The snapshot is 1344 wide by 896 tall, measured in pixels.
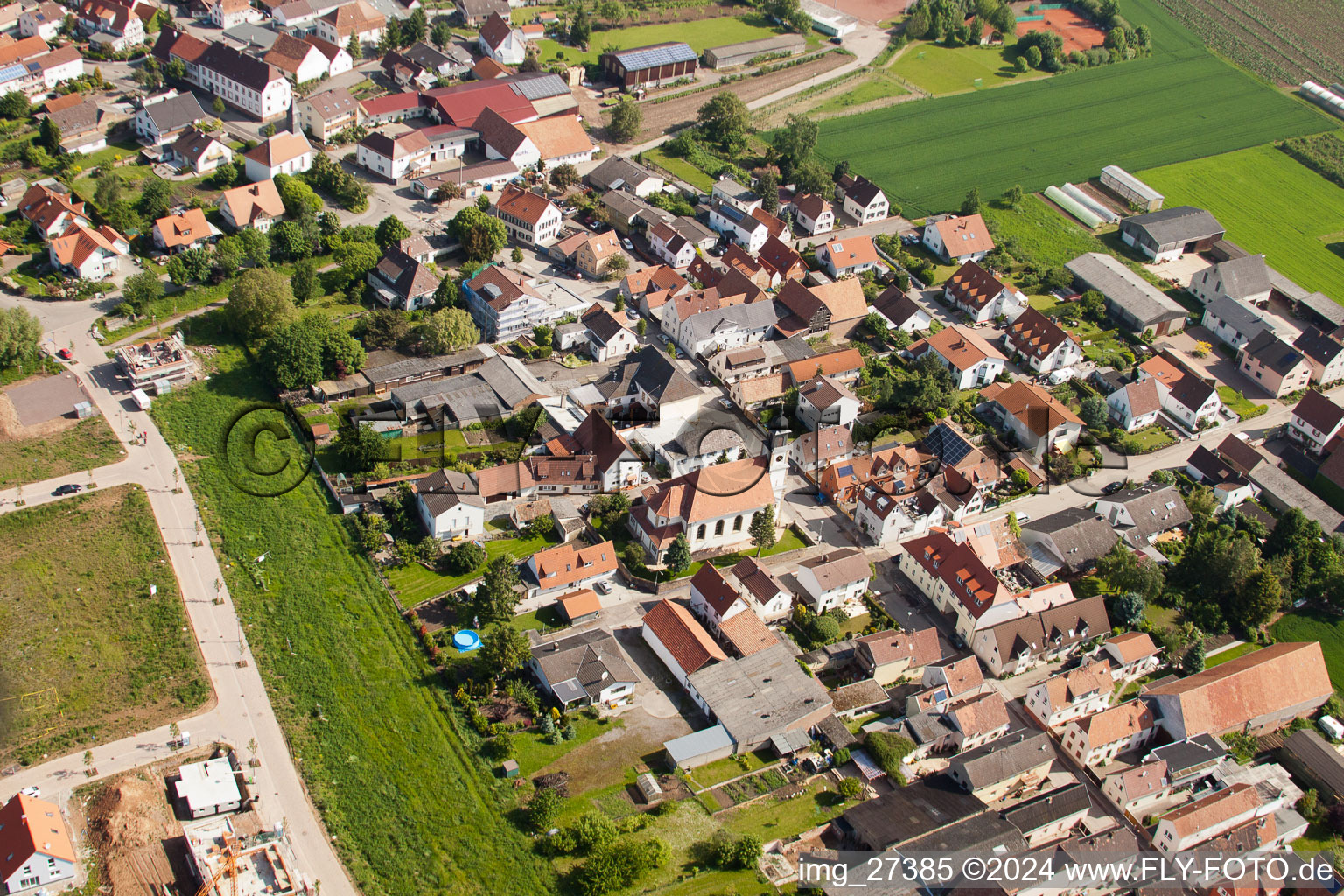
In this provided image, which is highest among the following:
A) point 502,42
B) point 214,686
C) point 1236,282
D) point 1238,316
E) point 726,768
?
point 502,42

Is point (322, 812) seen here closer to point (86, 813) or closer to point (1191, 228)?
point (86, 813)

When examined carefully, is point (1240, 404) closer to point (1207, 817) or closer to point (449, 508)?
point (1207, 817)

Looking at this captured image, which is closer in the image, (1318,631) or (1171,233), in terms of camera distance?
(1318,631)

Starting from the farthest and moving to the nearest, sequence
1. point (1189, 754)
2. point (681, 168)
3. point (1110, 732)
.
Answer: point (681, 168), point (1110, 732), point (1189, 754)

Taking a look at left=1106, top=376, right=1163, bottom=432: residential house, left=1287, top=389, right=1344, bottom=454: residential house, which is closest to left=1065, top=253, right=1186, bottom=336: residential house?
left=1106, top=376, right=1163, bottom=432: residential house

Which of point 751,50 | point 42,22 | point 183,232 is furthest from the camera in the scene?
point 751,50

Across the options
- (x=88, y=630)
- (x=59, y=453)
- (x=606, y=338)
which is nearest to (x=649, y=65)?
(x=606, y=338)

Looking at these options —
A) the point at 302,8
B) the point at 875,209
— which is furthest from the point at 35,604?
the point at 302,8

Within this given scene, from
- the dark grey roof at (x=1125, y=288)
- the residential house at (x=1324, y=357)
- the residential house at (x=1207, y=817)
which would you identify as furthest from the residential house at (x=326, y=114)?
the residential house at (x=1207, y=817)
